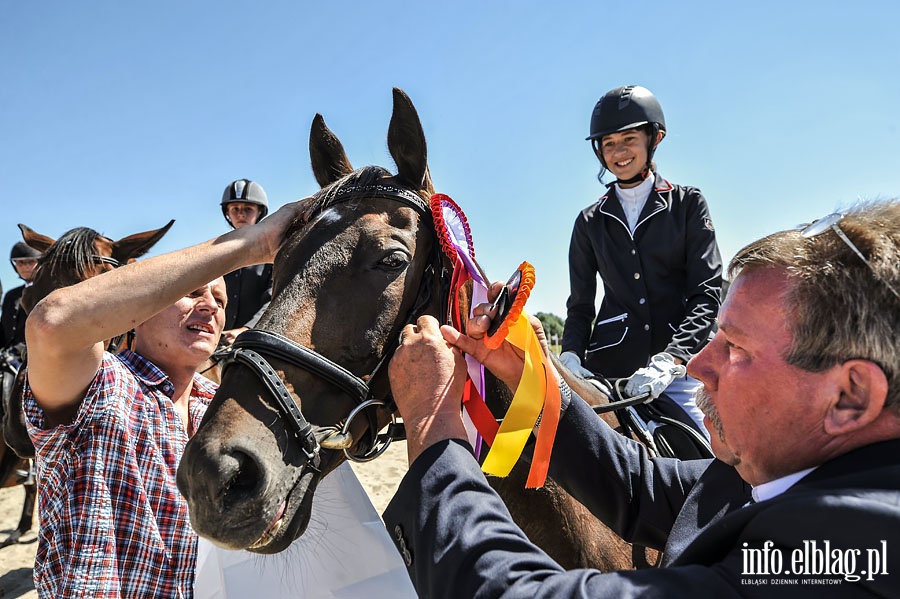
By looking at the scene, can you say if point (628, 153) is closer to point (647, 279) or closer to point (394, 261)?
point (647, 279)

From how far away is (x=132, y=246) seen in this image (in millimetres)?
4633

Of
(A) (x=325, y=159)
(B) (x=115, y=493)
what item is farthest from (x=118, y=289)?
(A) (x=325, y=159)

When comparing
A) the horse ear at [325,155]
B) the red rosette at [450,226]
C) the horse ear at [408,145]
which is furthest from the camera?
the horse ear at [325,155]

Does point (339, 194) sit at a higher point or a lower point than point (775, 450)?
higher

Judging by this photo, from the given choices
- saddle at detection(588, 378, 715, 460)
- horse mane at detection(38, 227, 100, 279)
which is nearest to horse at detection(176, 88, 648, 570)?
saddle at detection(588, 378, 715, 460)

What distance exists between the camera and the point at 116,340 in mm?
4297

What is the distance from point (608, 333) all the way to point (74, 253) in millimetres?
3778

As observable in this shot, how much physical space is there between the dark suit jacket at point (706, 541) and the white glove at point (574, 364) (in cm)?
179

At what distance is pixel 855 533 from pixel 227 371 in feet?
5.28

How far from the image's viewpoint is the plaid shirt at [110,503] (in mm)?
1992

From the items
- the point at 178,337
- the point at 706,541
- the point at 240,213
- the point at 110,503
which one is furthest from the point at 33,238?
the point at 706,541

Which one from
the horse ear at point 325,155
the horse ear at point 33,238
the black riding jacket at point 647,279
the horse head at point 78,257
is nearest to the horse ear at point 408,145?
the horse ear at point 325,155

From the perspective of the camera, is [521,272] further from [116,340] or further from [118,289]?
[116,340]

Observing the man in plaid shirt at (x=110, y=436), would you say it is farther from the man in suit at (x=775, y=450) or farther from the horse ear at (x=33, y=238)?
the horse ear at (x=33, y=238)
